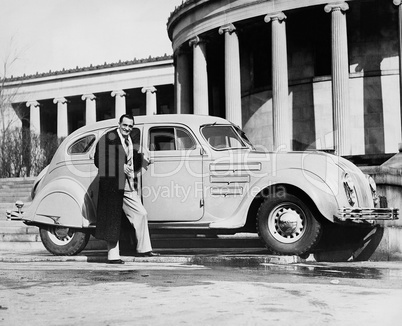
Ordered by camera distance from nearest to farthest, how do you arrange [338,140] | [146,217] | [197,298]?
[197,298] < [146,217] < [338,140]

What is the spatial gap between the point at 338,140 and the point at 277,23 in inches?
231

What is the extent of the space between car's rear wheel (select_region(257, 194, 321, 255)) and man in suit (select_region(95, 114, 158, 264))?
5.92ft

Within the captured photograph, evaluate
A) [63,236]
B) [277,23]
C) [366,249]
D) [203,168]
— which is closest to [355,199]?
[366,249]

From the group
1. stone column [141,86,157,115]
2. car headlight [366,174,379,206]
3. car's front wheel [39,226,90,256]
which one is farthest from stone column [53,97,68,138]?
car headlight [366,174,379,206]

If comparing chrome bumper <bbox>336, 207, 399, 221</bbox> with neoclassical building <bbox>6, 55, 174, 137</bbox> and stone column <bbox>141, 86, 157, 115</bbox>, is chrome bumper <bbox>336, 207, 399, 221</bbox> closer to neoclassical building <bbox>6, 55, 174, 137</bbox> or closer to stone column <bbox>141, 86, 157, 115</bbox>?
neoclassical building <bbox>6, 55, 174, 137</bbox>

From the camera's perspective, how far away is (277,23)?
104ft

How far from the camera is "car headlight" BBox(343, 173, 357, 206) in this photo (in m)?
11.3

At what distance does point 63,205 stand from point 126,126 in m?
1.90

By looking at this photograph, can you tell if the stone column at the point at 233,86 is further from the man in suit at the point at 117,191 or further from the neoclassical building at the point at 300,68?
the man in suit at the point at 117,191

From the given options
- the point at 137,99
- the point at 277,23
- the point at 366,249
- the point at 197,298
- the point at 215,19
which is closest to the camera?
the point at 197,298

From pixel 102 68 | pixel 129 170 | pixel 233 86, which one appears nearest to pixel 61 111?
pixel 102 68

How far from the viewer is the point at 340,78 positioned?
1178 inches

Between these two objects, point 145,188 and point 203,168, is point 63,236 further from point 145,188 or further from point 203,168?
point 203,168

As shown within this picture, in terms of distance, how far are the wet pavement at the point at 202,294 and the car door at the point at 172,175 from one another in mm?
1250
